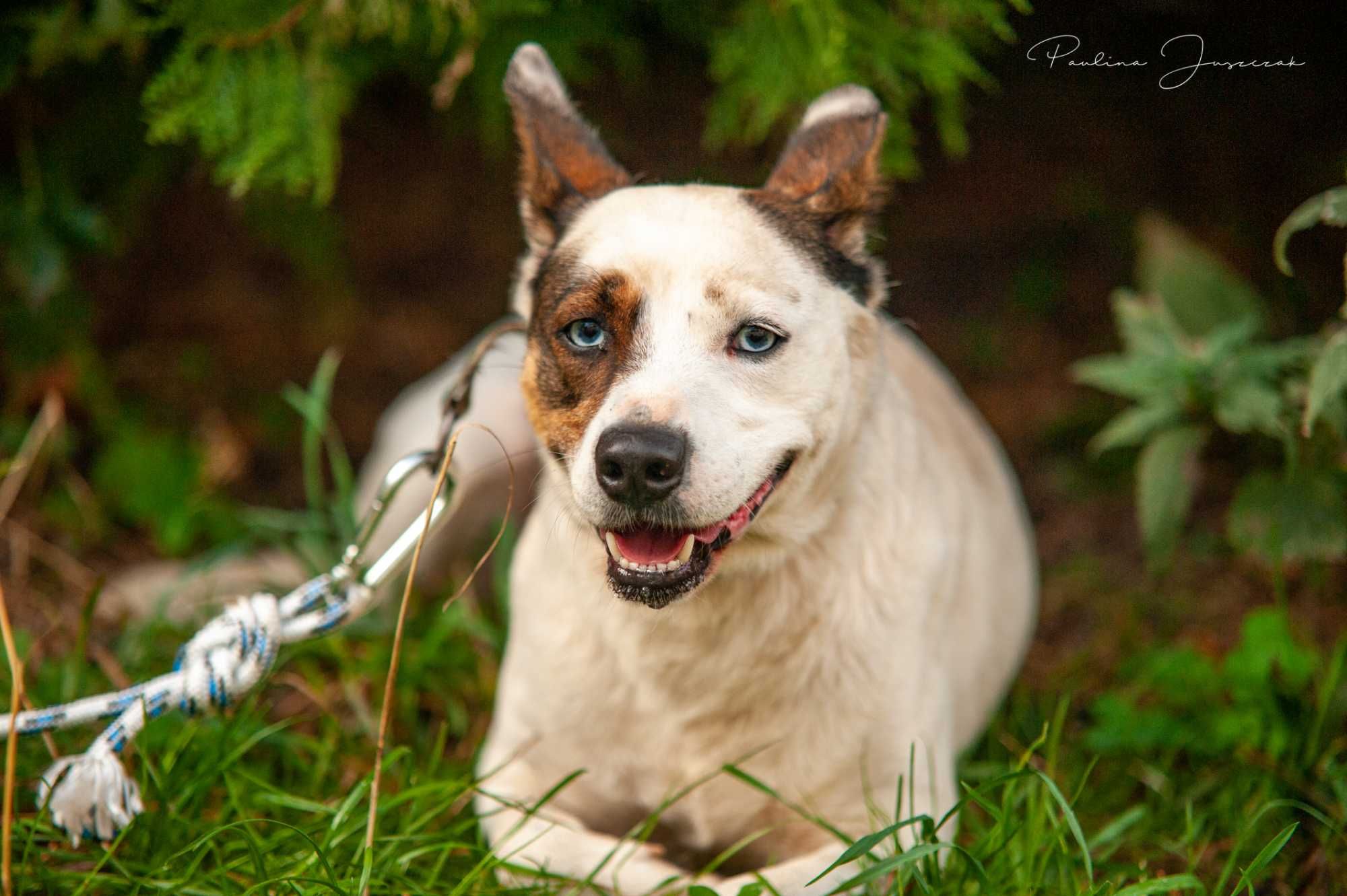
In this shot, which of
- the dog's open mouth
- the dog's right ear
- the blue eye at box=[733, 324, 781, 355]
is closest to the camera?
the dog's open mouth

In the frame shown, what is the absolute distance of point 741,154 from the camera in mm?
4418

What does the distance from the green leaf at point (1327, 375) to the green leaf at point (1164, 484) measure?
475mm

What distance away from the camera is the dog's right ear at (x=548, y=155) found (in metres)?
2.55

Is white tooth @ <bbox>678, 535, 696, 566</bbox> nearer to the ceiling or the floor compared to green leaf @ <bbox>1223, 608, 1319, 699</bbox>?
nearer to the ceiling

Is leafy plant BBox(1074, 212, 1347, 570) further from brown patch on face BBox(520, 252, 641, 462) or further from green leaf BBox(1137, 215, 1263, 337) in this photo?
brown patch on face BBox(520, 252, 641, 462)

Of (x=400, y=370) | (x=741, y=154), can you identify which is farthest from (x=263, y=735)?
(x=741, y=154)

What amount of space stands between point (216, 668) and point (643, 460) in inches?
40.5

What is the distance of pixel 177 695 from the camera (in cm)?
231

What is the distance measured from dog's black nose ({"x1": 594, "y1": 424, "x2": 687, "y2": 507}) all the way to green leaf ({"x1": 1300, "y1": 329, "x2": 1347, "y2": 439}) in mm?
1375

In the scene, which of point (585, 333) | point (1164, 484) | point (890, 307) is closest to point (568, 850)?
point (585, 333)

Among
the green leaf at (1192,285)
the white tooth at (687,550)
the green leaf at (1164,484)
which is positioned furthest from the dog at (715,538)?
the green leaf at (1192,285)

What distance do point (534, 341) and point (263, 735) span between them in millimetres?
1103

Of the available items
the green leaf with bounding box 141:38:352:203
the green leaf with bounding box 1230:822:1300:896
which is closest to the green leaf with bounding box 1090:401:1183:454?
the green leaf with bounding box 1230:822:1300:896

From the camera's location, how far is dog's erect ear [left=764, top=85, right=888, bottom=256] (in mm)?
2441
